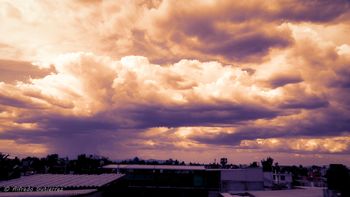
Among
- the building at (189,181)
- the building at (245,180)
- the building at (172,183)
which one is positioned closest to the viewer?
the building at (245,180)

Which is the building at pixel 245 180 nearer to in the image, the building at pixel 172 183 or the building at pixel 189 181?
the building at pixel 189 181

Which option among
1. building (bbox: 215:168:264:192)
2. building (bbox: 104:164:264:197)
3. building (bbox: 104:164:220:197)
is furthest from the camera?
building (bbox: 104:164:220:197)

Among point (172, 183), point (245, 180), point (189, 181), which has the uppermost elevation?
point (245, 180)

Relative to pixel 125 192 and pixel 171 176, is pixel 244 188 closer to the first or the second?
pixel 171 176

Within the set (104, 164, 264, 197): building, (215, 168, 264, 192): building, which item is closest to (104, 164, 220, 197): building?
(104, 164, 264, 197): building

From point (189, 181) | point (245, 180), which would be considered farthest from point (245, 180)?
point (189, 181)

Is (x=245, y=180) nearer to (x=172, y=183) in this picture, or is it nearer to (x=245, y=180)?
(x=245, y=180)

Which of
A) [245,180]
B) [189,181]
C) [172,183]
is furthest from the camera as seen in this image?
[189,181]

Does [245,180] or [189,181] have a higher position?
[245,180]

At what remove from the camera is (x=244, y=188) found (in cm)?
7144

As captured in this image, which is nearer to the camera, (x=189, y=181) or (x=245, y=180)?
(x=245, y=180)

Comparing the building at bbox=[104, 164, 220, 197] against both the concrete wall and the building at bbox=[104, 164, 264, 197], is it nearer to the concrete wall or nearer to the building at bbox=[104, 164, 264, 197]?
the building at bbox=[104, 164, 264, 197]

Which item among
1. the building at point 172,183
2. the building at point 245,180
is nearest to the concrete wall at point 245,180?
the building at point 245,180

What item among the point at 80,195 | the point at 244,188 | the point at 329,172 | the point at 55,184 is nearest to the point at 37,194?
the point at 80,195
